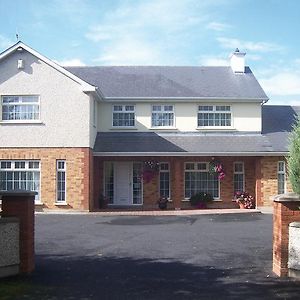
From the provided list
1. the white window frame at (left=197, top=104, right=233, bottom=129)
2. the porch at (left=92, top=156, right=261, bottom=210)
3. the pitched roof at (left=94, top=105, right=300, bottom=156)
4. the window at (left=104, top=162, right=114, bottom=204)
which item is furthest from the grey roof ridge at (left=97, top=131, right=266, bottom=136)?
the window at (left=104, top=162, right=114, bottom=204)

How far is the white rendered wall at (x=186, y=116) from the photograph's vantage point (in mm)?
26156

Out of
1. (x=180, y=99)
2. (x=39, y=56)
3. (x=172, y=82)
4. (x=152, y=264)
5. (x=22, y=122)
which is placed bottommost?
(x=152, y=264)

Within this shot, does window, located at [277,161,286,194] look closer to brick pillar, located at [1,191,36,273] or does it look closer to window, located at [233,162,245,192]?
window, located at [233,162,245,192]

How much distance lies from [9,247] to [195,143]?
17372 mm

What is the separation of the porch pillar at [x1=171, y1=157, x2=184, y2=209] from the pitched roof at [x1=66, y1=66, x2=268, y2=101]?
11.6ft

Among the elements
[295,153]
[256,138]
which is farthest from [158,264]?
[256,138]

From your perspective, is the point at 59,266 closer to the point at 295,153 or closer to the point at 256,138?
the point at 295,153

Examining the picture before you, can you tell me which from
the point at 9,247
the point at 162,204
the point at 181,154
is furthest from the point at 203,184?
the point at 9,247

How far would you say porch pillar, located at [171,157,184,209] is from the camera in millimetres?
24719

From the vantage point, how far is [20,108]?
917 inches

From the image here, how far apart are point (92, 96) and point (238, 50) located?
9.57m

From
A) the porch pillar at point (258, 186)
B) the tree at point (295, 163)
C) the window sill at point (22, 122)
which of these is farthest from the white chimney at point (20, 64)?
the tree at point (295, 163)

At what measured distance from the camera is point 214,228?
16.6 metres

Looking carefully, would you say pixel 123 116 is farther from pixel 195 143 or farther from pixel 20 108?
pixel 20 108
